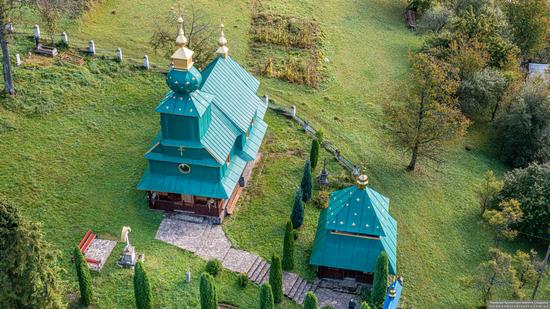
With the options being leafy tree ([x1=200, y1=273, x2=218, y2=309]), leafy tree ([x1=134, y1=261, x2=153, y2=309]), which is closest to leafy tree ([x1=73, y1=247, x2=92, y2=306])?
leafy tree ([x1=134, y1=261, x2=153, y2=309])

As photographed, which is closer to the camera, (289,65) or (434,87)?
(434,87)

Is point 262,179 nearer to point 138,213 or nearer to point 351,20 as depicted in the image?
point 138,213

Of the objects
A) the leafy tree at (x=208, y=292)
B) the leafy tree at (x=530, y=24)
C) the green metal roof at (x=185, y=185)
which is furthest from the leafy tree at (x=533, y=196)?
the leafy tree at (x=530, y=24)

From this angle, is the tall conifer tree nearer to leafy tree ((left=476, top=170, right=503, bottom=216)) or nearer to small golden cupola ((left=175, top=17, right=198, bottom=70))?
small golden cupola ((left=175, top=17, right=198, bottom=70))

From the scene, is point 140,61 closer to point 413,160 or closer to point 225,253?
point 225,253

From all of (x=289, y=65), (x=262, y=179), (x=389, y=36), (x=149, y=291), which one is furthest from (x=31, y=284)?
(x=389, y=36)
